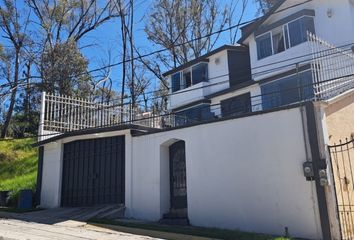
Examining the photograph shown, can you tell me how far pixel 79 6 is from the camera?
37469 millimetres

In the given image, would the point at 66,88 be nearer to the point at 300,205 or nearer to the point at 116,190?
the point at 116,190

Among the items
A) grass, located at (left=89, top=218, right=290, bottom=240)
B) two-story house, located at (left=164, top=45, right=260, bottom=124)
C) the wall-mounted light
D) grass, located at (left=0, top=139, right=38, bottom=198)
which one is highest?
the wall-mounted light

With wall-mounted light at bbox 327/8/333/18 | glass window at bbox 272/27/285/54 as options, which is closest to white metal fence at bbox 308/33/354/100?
wall-mounted light at bbox 327/8/333/18

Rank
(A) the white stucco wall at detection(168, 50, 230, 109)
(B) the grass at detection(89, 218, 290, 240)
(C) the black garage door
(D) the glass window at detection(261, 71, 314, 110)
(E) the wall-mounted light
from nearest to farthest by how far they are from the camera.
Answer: (B) the grass at detection(89, 218, 290, 240) < (C) the black garage door < (D) the glass window at detection(261, 71, 314, 110) < (E) the wall-mounted light < (A) the white stucco wall at detection(168, 50, 230, 109)

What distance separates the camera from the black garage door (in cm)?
1652

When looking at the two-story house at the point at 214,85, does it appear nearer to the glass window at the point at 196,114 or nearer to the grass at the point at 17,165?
the glass window at the point at 196,114

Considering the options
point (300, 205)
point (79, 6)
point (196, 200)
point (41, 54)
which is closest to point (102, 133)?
point (196, 200)

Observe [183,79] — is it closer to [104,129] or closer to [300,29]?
A: [300,29]

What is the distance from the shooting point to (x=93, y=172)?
1725 cm

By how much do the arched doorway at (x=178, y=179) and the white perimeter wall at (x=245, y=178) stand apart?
27 centimetres

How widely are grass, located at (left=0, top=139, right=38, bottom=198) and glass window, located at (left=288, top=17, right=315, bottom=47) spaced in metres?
15.2

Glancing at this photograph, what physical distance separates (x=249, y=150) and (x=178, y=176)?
3649 mm

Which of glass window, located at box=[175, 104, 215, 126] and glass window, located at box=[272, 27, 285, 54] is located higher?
glass window, located at box=[272, 27, 285, 54]

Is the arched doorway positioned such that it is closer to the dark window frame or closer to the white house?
the white house
